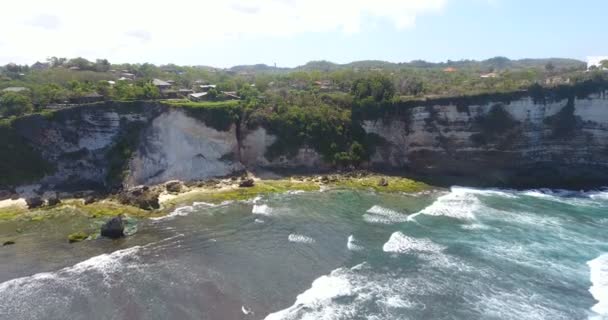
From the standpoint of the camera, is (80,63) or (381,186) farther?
(80,63)

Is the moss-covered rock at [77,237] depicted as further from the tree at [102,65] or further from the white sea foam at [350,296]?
the tree at [102,65]

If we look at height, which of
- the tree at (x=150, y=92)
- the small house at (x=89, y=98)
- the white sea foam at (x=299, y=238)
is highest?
the tree at (x=150, y=92)

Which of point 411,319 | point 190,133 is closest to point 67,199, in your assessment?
point 190,133

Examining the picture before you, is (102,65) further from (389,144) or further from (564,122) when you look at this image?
(564,122)

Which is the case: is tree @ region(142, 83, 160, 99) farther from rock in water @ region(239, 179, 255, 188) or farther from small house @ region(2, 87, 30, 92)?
rock in water @ region(239, 179, 255, 188)

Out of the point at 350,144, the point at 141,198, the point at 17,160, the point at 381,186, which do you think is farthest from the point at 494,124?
the point at 17,160

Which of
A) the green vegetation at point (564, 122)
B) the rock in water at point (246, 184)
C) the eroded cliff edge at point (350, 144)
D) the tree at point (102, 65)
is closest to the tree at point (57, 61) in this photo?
the tree at point (102, 65)
